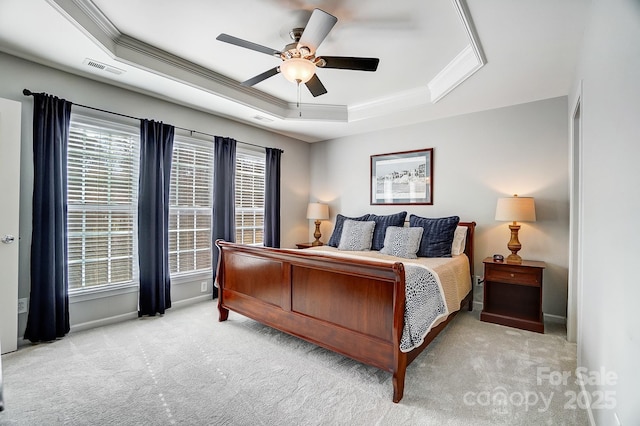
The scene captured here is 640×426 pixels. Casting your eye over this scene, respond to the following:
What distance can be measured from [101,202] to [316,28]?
279 centimetres

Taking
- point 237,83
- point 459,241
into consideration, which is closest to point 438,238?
point 459,241

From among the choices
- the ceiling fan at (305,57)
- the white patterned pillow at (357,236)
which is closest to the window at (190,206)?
the white patterned pillow at (357,236)

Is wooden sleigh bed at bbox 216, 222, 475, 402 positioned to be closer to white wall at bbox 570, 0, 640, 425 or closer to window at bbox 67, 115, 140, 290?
white wall at bbox 570, 0, 640, 425

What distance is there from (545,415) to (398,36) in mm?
2911

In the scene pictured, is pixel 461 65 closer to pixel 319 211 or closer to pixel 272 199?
pixel 319 211

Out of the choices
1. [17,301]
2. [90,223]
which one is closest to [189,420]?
[17,301]

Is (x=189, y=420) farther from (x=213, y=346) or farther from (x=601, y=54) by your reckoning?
(x=601, y=54)

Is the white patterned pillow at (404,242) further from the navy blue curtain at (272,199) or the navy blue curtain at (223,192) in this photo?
the navy blue curtain at (223,192)

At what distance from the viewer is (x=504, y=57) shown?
2.55 metres

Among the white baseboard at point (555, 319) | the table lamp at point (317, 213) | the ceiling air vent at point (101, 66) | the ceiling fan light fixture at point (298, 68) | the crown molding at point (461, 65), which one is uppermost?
the crown molding at point (461, 65)

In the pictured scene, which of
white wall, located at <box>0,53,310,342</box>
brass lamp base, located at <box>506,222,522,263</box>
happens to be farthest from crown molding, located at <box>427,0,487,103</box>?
white wall, located at <box>0,53,310,342</box>

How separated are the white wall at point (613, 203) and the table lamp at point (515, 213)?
1224mm

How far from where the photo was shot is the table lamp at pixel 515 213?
3.20m

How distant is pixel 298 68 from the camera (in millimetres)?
2336
